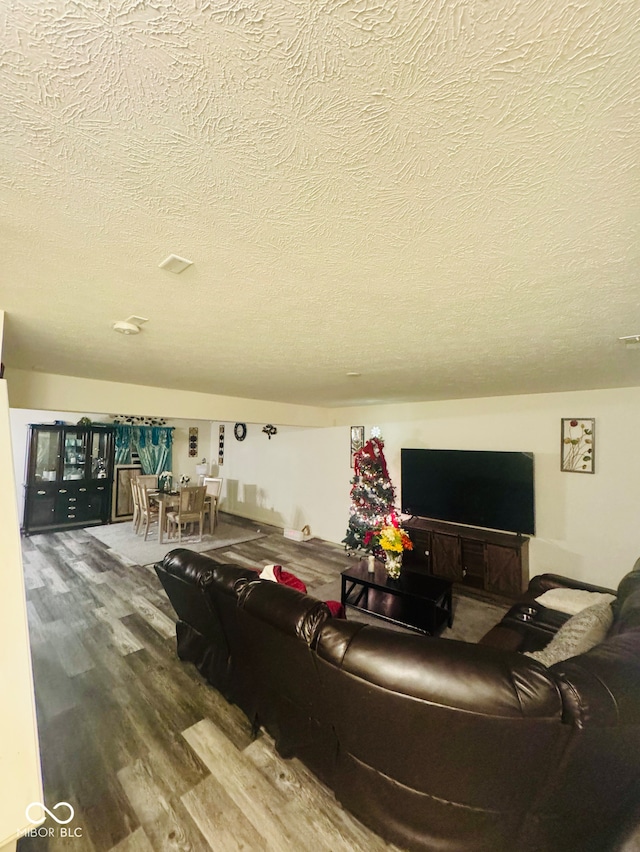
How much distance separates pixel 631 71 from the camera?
53 cm

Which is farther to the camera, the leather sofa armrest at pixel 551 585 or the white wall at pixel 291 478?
the white wall at pixel 291 478

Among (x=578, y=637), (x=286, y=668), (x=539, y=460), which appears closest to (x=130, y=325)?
(x=286, y=668)

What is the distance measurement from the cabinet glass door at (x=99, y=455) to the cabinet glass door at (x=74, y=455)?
130mm

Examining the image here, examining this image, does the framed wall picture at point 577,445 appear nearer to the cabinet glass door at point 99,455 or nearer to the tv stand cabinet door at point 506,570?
the tv stand cabinet door at point 506,570

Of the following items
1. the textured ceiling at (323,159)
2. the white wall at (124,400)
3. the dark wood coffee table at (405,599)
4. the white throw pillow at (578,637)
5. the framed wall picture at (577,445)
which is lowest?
the dark wood coffee table at (405,599)

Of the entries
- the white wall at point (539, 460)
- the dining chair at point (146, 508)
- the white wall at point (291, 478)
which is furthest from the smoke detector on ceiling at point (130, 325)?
the dining chair at point (146, 508)

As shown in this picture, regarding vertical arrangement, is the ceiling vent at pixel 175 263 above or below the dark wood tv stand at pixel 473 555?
above

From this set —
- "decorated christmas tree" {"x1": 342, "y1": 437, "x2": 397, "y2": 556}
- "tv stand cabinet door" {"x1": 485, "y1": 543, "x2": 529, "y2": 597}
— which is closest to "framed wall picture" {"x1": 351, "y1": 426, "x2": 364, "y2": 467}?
"decorated christmas tree" {"x1": 342, "y1": 437, "x2": 397, "y2": 556}

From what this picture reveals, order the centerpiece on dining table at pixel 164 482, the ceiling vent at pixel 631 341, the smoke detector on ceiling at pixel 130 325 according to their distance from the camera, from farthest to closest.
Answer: the centerpiece on dining table at pixel 164 482 → the ceiling vent at pixel 631 341 → the smoke detector on ceiling at pixel 130 325

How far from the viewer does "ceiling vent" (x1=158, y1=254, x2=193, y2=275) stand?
110 cm

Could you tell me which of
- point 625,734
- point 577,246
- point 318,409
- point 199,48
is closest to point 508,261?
point 577,246

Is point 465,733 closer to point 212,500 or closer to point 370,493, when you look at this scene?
point 370,493

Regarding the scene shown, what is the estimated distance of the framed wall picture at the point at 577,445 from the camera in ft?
11.6

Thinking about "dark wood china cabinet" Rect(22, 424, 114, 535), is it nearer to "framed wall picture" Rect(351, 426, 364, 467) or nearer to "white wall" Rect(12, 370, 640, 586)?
"white wall" Rect(12, 370, 640, 586)
